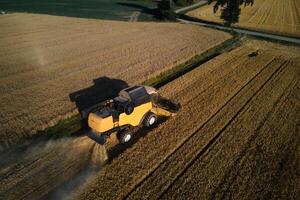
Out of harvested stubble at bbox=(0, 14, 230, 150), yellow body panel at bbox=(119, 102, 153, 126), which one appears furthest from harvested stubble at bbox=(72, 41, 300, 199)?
harvested stubble at bbox=(0, 14, 230, 150)

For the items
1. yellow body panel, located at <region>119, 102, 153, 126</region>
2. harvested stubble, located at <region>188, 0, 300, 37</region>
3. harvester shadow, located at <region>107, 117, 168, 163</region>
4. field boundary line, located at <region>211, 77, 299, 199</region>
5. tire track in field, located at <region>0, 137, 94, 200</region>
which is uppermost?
yellow body panel, located at <region>119, 102, 153, 126</region>

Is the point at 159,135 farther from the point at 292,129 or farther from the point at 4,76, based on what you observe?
the point at 4,76

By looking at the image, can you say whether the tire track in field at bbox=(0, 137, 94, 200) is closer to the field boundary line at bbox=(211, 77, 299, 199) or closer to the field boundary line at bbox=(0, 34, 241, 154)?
the field boundary line at bbox=(0, 34, 241, 154)

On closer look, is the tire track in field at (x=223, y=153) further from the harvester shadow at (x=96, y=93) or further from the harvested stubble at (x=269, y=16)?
the harvested stubble at (x=269, y=16)

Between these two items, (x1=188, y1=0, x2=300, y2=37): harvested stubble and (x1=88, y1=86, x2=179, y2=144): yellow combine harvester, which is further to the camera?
(x1=188, y1=0, x2=300, y2=37): harvested stubble

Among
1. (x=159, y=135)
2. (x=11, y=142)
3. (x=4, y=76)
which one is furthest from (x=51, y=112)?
(x=4, y=76)

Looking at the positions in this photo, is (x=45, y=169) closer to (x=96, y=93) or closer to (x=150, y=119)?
(x=150, y=119)

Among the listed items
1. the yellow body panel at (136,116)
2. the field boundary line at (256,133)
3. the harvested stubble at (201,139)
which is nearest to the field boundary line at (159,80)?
the harvested stubble at (201,139)
